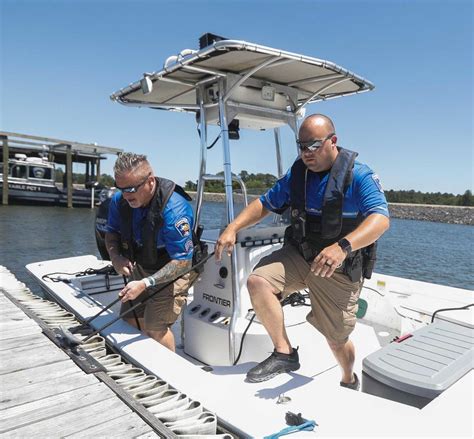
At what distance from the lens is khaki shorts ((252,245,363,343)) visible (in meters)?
2.47

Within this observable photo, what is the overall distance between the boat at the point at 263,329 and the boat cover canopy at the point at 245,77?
12 millimetres

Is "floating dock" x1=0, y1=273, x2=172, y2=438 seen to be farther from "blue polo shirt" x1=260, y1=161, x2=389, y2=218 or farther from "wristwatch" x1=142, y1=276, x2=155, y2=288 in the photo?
"blue polo shirt" x1=260, y1=161, x2=389, y2=218

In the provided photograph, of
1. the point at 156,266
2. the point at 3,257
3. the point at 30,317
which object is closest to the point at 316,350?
the point at 156,266

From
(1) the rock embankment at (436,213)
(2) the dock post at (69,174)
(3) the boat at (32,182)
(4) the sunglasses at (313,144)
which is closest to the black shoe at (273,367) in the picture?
(4) the sunglasses at (313,144)

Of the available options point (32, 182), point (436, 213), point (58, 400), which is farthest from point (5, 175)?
point (436, 213)

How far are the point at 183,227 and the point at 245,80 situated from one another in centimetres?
145

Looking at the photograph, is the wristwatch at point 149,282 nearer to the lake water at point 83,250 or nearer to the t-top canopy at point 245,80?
the t-top canopy at point 245,80

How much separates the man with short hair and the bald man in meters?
0.51

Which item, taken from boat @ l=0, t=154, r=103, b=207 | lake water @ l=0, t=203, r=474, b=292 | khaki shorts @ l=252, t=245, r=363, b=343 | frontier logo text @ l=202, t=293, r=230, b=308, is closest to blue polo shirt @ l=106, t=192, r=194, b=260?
frontier logo text @ l=202, t=293, r=230, b=308

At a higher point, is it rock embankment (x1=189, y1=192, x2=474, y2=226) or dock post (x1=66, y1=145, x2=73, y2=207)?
dock post (x1=66, y1=145, x2=73, y2=207)

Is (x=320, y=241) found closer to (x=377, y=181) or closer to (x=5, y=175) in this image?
(x=377, y=181)

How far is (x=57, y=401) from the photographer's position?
1.90 meters

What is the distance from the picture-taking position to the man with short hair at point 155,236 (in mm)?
2797

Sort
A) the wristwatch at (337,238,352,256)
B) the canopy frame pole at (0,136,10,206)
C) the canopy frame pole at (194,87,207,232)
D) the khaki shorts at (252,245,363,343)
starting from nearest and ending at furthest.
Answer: the wristwatch at (337,238,352,256) → the khaki shorts at (252,245,363,343) → the canopy frame pole at (194,87,207,232) → the canopy frame pole at (0,136,10,206)
